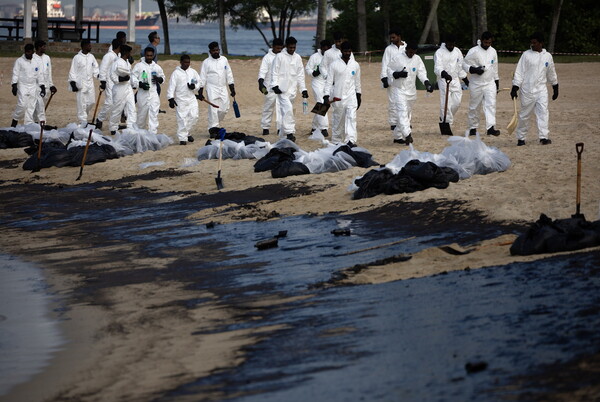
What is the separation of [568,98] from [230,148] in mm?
11913

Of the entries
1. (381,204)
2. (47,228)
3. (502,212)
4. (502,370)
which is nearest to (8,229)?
(47,228)

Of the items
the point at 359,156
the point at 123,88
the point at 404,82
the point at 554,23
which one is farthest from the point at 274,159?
the point at 554,23

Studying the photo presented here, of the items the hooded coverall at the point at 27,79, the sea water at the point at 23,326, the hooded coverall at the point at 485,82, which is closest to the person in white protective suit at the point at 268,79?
the hooded coverall at the point at 485,82

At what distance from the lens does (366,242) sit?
11.4 meters

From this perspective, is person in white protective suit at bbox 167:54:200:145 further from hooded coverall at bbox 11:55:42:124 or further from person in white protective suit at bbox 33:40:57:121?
hooded coverall at bbox 11:55:42:124

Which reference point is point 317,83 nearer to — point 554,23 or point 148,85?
point 148,85

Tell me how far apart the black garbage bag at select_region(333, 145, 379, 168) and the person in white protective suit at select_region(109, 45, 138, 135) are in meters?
6.18

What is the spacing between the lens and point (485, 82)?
1952cm

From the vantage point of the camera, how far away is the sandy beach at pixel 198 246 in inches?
304

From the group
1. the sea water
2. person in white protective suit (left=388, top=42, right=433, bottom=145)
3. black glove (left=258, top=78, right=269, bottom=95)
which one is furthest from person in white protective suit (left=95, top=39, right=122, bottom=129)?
the sea water

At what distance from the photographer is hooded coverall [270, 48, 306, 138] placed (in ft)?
66.3

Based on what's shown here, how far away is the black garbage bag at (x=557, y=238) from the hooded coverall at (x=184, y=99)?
38.2 feet

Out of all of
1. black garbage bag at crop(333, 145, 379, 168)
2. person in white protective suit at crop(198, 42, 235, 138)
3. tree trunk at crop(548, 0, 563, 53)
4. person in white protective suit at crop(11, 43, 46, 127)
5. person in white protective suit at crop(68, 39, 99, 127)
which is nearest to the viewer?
black garbage bag at crop(333, 145, 379, 168)

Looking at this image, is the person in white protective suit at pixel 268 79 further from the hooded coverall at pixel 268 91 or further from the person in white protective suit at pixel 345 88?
the person in white protective suit at pixel 345 88
